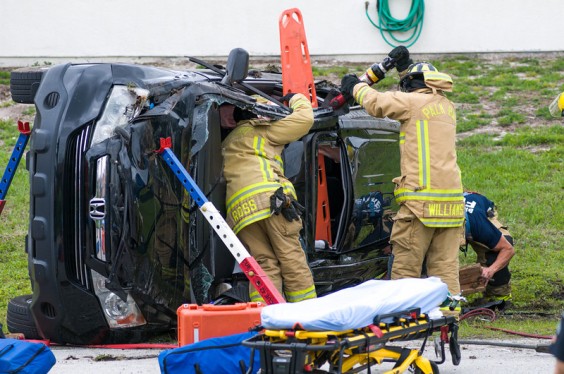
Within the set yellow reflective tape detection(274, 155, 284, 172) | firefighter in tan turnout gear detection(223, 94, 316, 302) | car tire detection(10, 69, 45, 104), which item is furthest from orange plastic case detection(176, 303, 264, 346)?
car tire detection(10, 69, 45, 104)

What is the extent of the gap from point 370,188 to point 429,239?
2.59ft

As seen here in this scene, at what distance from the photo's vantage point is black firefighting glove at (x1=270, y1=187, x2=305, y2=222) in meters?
7.09

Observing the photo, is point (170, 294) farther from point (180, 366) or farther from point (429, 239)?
point (429, 239)

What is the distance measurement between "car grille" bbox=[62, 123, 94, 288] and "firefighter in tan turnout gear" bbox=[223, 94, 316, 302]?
3.45ft

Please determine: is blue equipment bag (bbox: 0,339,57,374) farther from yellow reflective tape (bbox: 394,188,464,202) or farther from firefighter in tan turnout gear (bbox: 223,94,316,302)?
yellow reflective tape (bbox: 394,188,464,202)

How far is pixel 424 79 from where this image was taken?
304 inches

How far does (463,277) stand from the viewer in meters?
8.70

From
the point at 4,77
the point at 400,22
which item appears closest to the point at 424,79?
the point at 400,22

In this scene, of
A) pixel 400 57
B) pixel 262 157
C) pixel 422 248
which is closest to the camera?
pixel 262 157

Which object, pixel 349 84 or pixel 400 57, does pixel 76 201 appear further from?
pixel 400 57

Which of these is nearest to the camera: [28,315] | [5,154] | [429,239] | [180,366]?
[180,366]

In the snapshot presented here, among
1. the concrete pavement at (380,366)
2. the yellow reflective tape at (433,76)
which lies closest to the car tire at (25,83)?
the concrete pavement at (380,366)

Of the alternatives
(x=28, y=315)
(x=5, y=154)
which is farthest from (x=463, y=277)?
(x=5, y=154)

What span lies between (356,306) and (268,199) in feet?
6.54
